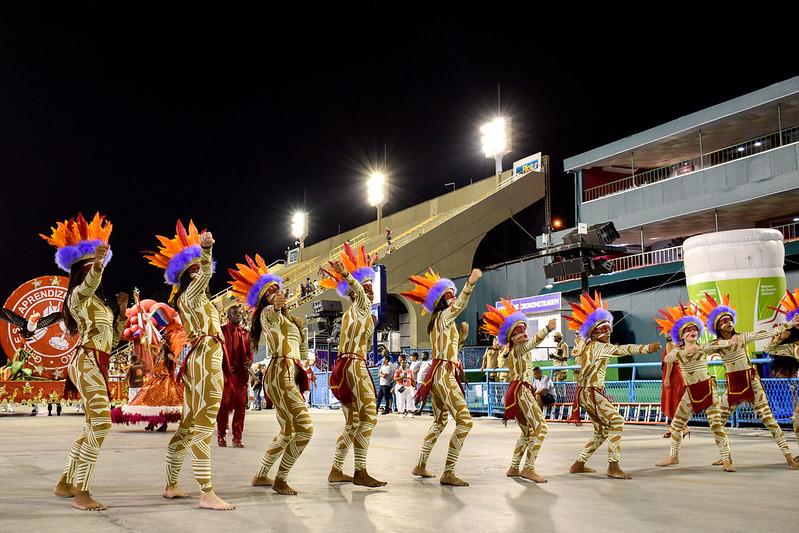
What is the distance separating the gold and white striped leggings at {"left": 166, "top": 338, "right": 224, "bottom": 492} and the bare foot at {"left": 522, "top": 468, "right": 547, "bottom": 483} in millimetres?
3269

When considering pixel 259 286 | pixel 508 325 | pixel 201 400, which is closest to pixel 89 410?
pixel 201 400

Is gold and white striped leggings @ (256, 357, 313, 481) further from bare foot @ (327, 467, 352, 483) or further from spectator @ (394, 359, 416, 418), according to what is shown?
spectator @ (394, 359, 416, 418)

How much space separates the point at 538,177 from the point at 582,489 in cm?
3186

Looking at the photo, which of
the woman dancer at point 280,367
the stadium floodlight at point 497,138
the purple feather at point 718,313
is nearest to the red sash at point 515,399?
the woman dancer at point 280,367

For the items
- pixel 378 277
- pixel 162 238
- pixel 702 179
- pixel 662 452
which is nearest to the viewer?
pixel 162 238

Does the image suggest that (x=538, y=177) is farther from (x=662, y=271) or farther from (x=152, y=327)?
(x=152, y=327)

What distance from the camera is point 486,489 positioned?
6816mm

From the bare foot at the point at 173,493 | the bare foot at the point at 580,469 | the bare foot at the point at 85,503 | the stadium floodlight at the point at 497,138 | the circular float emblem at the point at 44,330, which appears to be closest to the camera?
the bare foot at the point at 85,503

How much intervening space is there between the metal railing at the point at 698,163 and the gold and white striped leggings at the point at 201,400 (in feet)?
75.9

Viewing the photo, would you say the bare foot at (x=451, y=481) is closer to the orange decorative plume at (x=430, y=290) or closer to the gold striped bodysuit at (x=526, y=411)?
the gold striped bodysuit at (x=526, y=411)

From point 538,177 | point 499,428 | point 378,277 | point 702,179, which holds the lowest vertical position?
point 499,428

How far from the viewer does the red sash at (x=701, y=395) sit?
8.94 meters

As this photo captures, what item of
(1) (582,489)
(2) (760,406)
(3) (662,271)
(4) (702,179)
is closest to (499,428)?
(2) (760,406)

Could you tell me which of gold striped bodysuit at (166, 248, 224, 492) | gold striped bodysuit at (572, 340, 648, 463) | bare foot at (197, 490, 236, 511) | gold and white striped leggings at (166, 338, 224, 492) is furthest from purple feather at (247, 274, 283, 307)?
gold striped bodysuit at (572, 340, 648, 463)
